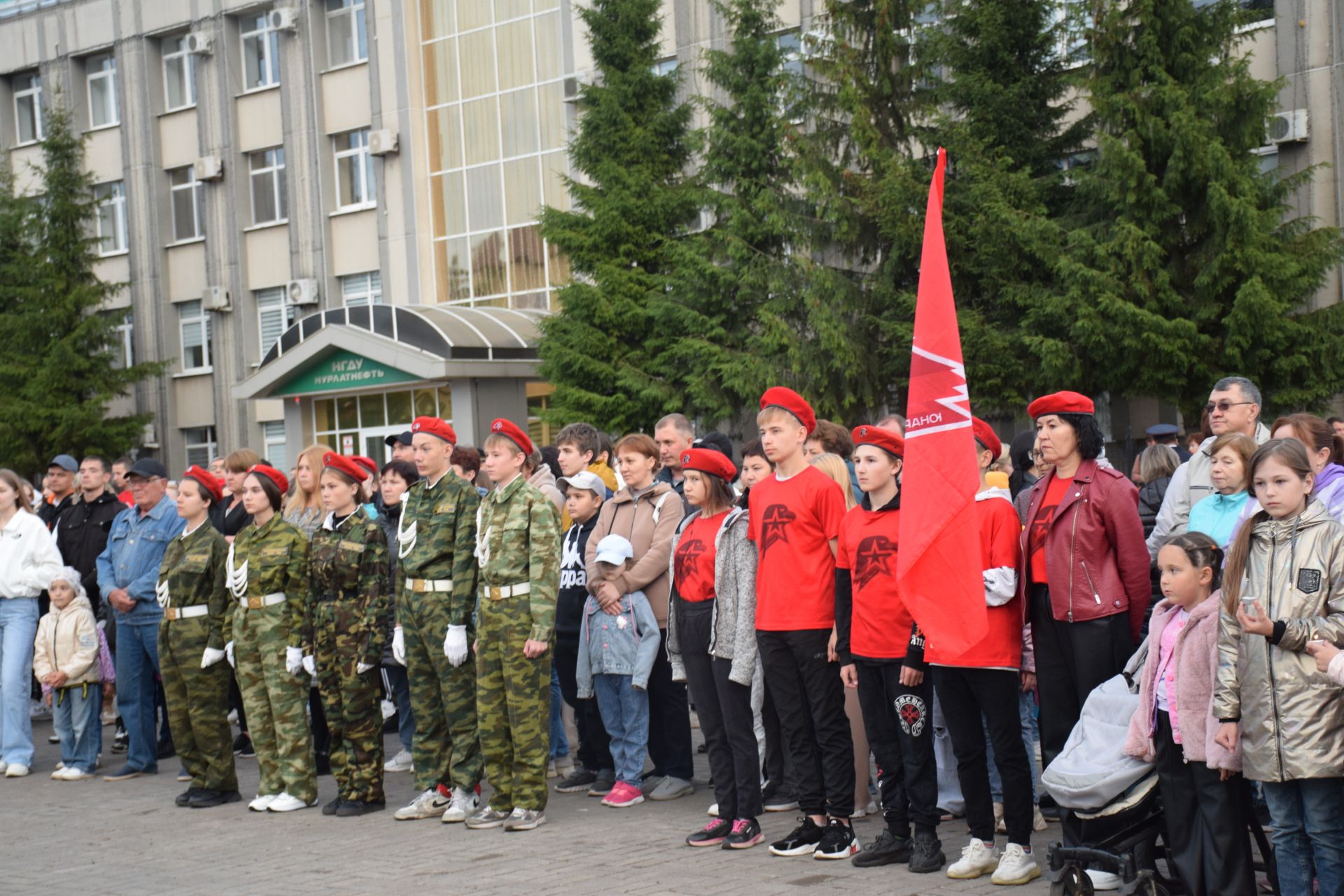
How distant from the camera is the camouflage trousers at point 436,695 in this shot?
27.5ft

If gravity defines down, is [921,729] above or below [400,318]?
below

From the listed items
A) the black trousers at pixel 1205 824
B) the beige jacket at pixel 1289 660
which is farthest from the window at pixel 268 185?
the beige jacket at pixel 1289 660

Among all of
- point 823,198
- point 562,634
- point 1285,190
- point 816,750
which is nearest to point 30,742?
point 562,634

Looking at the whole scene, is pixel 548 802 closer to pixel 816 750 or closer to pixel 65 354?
pixel 816 750

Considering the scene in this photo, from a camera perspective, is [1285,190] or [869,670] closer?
[869,670]

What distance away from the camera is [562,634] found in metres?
9.48

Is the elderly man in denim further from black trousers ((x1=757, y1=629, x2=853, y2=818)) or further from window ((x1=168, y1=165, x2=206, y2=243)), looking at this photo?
window ((x1=168, y1=165, x2=206, y2=243))

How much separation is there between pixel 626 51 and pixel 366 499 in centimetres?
1497

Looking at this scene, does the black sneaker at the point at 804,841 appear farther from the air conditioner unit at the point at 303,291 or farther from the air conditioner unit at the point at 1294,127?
the air conditioner unit at the point at 303,291

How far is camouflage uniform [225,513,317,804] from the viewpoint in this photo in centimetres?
902

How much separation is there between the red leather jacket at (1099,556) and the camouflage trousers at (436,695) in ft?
11.5

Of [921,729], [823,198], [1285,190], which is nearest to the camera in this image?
[921,729]

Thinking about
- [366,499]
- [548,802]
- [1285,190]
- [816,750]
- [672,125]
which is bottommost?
[548,802]

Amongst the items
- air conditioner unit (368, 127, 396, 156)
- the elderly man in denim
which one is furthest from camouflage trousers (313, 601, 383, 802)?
air conditioner unit (368, 127, 396, 156)
